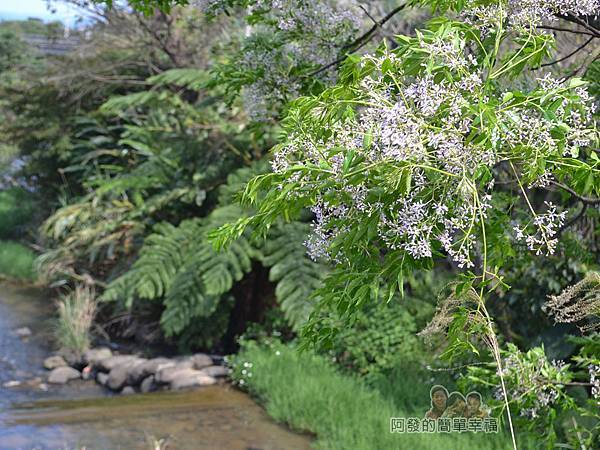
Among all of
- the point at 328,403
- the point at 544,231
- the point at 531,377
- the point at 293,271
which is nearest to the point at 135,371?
the point at 293,271

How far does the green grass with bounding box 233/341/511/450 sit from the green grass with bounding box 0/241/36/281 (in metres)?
6.14

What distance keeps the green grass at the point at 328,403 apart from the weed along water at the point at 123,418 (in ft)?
0.53

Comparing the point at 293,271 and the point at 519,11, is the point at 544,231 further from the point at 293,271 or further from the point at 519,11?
the point at 293,271

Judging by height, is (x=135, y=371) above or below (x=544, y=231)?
below

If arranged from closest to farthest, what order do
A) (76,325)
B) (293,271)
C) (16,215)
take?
(293,271), (76,325), (16,215)

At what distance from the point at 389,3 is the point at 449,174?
25.6ft

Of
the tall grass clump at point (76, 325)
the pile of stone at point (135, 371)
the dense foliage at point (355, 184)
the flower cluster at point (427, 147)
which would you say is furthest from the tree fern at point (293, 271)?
the flower cluster at point (427, 147)

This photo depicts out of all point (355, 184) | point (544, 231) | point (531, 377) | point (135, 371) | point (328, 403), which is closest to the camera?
point (355, 184)

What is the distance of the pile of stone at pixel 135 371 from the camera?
7.74 meters

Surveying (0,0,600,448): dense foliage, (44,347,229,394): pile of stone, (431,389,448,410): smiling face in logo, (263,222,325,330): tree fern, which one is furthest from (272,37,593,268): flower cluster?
(44,347,229,394): pile of stone

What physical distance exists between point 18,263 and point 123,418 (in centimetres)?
741

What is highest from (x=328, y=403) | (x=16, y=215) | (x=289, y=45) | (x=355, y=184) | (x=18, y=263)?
(x=16, y=215)

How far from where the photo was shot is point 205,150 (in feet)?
32.4

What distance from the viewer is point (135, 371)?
805cm
